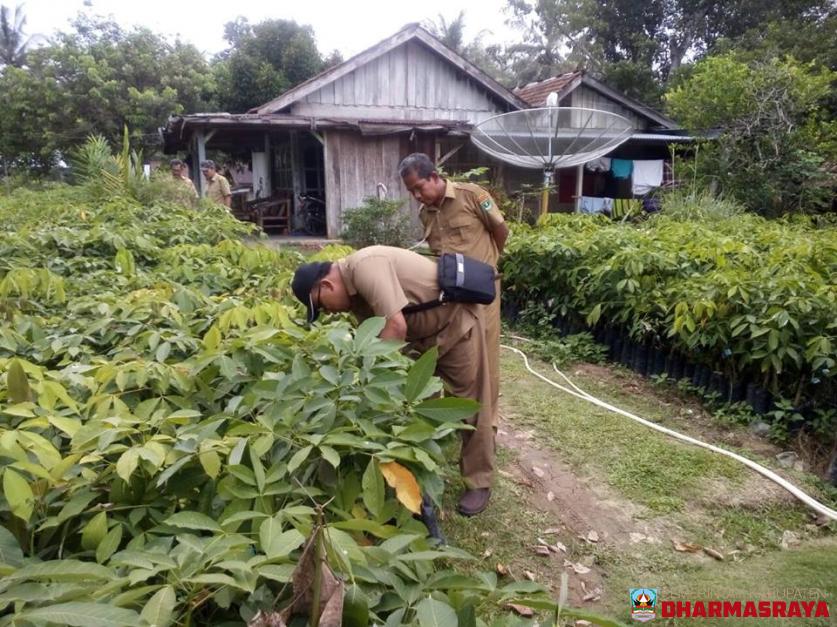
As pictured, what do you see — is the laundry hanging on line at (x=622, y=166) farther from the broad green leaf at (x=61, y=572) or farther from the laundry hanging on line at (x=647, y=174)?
the broad green leaf at (x=61, y=572)

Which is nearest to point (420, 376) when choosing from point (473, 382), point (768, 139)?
point (473, 382)

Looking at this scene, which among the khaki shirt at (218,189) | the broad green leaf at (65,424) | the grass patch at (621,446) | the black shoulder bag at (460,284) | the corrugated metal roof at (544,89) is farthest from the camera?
the corrugated metal roof at (544,89)

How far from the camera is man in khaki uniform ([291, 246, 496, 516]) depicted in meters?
2.49

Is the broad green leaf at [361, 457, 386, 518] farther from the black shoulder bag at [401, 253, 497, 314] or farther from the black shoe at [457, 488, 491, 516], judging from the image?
the black shoe at [457, 488, 491, 516]

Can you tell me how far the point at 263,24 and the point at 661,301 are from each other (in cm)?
2048

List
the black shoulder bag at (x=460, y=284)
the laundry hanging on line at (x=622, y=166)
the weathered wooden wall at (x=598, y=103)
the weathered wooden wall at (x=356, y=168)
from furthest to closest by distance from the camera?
the weathered wooden wall at (x=598, y=103) → the laundry hanging on line at (x=622, y=166) → the weathered wooden wall at (x=356, y=168) → the black shoulder bag at (x=460, y=284)

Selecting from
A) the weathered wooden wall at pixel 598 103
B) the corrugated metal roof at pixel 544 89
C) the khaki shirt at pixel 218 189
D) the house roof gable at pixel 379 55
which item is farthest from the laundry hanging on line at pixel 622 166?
the khaki shirt at pixel 218 189

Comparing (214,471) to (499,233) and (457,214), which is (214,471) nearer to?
(457,214)

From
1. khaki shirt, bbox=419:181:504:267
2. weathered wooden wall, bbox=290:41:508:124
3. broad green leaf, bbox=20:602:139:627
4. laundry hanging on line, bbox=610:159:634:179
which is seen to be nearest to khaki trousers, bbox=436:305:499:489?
khaki shirt, bbox=419:181:504:267

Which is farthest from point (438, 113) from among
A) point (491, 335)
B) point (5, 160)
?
point (5, 160)

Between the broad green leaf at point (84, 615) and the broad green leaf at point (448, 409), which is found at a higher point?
the broad green leaf at point (448, 409)

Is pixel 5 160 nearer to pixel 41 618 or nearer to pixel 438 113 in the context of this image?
pixel 438 113

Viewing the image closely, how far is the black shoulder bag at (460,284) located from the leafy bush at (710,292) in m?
2.26

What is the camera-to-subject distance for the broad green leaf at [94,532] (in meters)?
1.25
